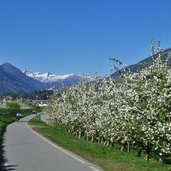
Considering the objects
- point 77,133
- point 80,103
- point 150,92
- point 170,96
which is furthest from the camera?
point 77,133

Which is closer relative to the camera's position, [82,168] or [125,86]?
[82,168]

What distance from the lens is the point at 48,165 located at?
20.0 m

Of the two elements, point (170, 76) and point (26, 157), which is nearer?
point (170, 76)

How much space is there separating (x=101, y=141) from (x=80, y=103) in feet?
18.7

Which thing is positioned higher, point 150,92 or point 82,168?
point 150,92

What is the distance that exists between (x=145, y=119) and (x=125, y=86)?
3.14 metres

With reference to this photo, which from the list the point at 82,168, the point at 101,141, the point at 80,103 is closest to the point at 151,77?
the point at 82,168

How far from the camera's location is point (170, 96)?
54.9 ft

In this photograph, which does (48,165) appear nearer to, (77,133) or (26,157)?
(26,157)

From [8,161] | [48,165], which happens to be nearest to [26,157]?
[8,161]

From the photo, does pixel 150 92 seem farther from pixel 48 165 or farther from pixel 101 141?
pixel 101 141

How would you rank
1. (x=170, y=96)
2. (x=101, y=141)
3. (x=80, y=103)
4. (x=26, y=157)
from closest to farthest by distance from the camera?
1. (x=170, y=96)
2. (x=26, y=157)
3. (x=101, y=141)
4. (x=80, y=103)

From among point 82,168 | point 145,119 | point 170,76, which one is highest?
point 170,76

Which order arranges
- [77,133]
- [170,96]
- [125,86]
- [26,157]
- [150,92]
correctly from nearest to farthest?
[170,96] → [150,92] → [125,86] → [26,157] → [77,133]
